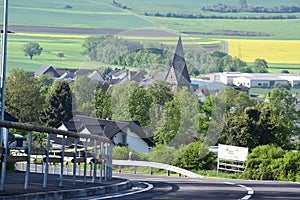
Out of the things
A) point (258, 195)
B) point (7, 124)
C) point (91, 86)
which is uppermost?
point (91, 86)

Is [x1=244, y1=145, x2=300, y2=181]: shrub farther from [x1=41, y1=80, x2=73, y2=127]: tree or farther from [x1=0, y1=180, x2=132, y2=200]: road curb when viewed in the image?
[x1=41, y1=80, x2=73, y2=127]: tree

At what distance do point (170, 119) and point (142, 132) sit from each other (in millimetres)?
4169

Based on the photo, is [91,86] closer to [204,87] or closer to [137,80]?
[137,80]

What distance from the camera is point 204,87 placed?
7650 centimetres

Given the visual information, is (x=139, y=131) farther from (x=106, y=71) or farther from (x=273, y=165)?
(x=273, y=165)

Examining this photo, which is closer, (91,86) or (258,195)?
(258,195)

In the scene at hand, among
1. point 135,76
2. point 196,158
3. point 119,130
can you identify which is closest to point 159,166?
point 196,158

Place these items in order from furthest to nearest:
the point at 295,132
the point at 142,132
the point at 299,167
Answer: the point at 295,132
the point at 142,132
the point at 299,167

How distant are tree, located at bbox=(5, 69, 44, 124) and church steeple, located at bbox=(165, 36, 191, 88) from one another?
43.4m

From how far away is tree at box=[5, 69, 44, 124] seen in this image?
119 metres

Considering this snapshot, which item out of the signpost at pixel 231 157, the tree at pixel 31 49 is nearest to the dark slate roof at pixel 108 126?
the signpost at pixel 231 157

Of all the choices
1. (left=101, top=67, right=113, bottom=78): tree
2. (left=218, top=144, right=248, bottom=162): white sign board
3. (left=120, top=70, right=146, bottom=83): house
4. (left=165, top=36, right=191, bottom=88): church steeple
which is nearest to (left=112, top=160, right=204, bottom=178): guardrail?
(left=218, top=144, right=248, bottom=162): white sign board

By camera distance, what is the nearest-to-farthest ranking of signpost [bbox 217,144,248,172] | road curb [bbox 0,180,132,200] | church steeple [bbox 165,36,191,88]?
road curb [bbox 0,180,132,200] → signpost [bbox 217,144,248,172] → church steeple [bbox 165,36,191,88]

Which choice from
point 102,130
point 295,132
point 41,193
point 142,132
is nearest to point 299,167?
point 102,130
